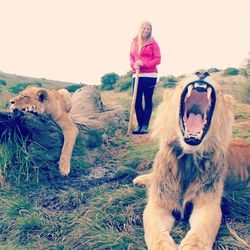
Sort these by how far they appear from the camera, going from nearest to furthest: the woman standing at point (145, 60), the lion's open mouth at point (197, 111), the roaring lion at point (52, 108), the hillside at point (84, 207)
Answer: the lion's open mouth at point (197, 111)
the hillside at point (84, 207)
the roaring lion at point (52, 108)
the woman standing at point (145, 60)

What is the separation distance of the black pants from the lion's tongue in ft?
13.8

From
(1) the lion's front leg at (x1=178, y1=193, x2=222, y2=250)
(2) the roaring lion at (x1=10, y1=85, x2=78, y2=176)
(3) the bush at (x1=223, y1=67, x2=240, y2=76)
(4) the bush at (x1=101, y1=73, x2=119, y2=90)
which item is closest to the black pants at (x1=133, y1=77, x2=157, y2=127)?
(2) the roaring lion at (x1=10, y1=85, x2=78, y2=176)

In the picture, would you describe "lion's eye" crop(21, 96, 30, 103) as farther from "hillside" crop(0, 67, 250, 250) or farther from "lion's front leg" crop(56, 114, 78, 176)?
"hillside" crop(0, 67, 250, 250)

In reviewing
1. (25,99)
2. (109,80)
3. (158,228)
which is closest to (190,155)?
(158,228)

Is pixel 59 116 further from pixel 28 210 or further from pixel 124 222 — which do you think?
pixel 124 222

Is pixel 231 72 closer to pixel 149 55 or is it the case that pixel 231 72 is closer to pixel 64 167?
pixel 149 55

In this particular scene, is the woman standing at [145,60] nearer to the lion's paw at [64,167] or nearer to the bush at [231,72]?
the lion's paw at [64,167]

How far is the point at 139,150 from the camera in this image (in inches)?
290

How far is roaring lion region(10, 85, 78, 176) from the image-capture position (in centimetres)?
617

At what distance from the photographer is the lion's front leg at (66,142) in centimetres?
612

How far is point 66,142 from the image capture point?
6.37 meters

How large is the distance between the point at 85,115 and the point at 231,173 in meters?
4.58

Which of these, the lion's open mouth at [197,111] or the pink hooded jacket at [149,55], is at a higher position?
the pink hooded jacket at [149,55]

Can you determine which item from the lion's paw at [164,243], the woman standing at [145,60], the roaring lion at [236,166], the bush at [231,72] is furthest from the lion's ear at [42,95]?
the bush at [231,72]
